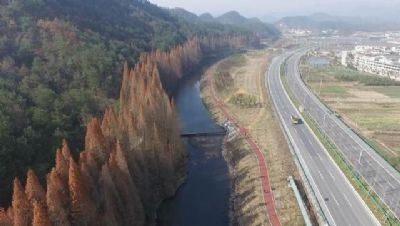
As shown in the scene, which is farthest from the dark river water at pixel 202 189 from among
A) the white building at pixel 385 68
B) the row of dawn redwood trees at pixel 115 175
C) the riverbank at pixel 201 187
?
the white building at pixel 385 68

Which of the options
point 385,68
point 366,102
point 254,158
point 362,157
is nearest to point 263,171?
point 254,158

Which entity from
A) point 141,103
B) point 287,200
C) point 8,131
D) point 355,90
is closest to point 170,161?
point 141,103

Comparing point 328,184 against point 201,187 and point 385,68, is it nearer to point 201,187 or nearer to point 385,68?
point 201,187

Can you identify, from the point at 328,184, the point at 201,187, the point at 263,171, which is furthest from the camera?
the point at 201,187

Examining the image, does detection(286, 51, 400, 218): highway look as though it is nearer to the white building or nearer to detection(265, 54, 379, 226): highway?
detection(265, 54, 379, 226): highway

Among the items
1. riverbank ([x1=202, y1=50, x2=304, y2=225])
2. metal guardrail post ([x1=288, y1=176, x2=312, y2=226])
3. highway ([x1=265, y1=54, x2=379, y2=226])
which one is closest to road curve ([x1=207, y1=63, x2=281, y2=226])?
riverbank ([x1=202, y1=50, x2=304, y2=225])

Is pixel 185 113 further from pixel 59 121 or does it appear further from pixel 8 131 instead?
pixel 8 131

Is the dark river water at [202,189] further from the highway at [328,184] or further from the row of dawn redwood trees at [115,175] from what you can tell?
the highway at [328,184]
